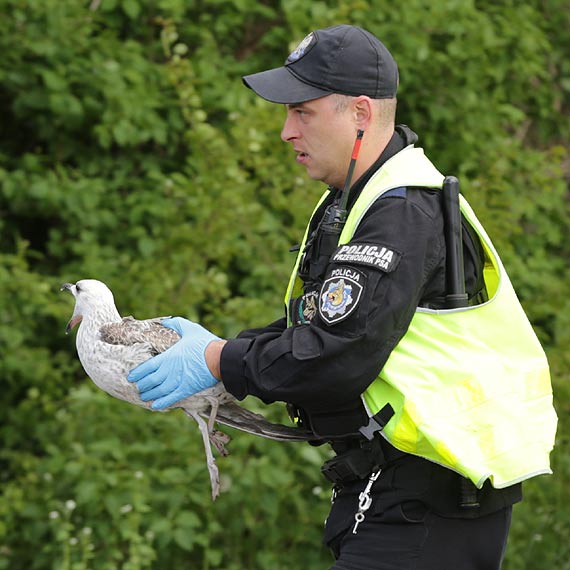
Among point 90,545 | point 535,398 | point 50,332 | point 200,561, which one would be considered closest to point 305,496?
point 200,561

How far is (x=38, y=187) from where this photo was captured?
5.54 m

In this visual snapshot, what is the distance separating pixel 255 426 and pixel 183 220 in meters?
2.75

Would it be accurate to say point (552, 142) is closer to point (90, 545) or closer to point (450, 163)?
point (450, 163)

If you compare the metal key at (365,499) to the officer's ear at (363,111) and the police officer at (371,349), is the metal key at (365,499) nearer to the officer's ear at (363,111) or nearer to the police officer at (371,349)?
the police officer at (371,349)

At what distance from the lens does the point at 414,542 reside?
2721mm

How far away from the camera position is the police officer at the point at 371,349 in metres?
2.57

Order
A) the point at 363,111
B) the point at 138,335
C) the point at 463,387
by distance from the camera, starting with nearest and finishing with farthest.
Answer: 1. the point at 463,387
2. the point at 363,111
3. the point at 138,335

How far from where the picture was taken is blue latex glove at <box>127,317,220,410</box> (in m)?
2.77

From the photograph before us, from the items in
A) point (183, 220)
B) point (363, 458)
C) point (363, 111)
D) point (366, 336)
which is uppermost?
point (363, 111)

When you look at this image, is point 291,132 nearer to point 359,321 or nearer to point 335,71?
point 335,71

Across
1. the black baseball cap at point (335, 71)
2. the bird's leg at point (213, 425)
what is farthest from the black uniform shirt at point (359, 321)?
the black baseball cap at point (335, 71)

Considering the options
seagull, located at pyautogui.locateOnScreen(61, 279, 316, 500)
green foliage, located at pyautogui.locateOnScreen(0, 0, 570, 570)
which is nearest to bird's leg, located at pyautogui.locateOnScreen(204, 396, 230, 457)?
seagull, located at pyautogui.locateOnScreen(61, 279, 316, 500)

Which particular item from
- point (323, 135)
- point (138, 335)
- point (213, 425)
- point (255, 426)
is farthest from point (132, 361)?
point (323, 135)

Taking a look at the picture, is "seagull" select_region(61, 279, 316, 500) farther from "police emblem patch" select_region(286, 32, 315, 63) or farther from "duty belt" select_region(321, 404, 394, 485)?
"police emblem patch" select_region(286, 32, 315, 63)
